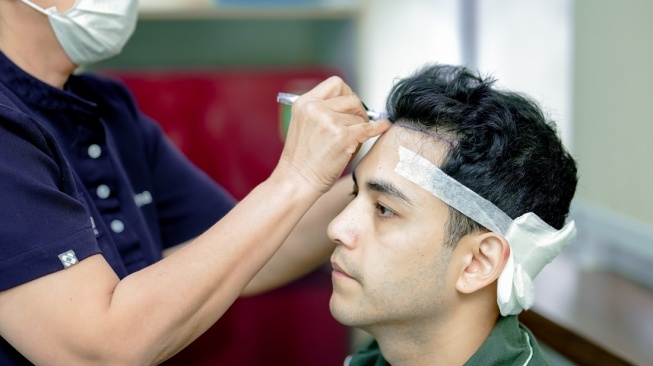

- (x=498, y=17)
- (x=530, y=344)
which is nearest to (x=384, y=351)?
(x=530, y=344)

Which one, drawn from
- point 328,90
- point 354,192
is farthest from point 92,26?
point 354,192

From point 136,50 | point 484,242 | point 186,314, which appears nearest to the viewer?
point 186,314

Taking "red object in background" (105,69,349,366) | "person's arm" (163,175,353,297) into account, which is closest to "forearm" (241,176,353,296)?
"person's arm" (163,175,353,297)

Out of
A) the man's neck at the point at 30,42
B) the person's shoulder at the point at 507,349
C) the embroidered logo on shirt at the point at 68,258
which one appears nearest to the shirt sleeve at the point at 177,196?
the man's neck at the point at 30,42

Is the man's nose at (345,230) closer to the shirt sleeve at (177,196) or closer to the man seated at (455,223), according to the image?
the man seated at (455,223)

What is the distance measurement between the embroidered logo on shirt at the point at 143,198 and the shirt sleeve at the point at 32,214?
0.38 meters

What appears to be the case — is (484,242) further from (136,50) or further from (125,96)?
(136,50)

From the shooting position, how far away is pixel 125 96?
1688mm

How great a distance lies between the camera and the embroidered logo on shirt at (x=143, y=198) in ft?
5.35

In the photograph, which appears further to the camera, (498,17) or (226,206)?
(498,17)

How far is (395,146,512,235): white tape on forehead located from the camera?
132 centimetres

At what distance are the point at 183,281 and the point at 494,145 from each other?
559 millimetres

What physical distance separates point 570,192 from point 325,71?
1.55m

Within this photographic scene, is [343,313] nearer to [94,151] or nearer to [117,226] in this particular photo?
[117,226]
